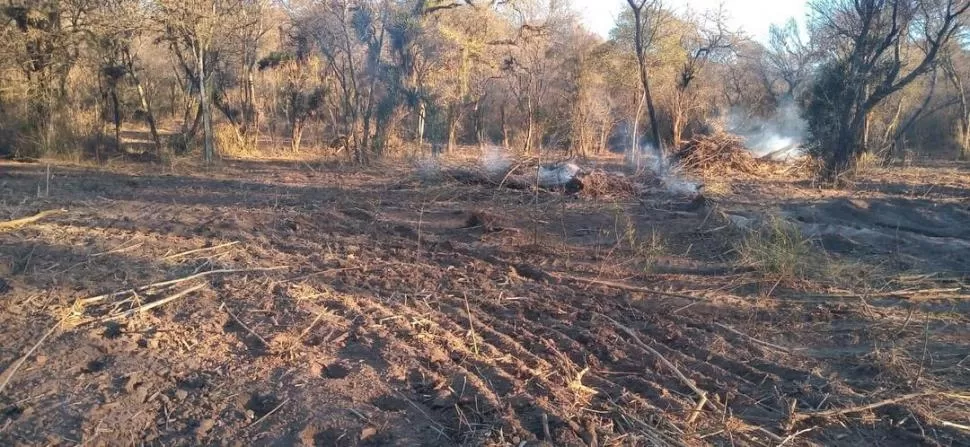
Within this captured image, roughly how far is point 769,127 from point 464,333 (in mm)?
28443

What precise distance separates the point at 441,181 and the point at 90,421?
9658 millimetres

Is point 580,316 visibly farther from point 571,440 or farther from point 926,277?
point 926,277

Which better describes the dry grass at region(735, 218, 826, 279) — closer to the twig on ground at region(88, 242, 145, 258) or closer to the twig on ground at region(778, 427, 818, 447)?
the twig on ground at region(778, 427, 818, 447)

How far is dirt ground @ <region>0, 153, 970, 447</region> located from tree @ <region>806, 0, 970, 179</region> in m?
6.77

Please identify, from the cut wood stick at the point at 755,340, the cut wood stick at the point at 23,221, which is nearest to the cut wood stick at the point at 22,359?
the cut wood stick at the point at 23,221

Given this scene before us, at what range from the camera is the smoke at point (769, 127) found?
25.0 metres

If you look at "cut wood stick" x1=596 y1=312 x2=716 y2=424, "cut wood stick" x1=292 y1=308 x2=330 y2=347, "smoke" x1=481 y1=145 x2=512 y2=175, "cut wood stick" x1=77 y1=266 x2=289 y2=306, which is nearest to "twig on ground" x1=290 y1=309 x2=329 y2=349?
"cut wood stick" x1=292 y1=308 x2=330 y2=347

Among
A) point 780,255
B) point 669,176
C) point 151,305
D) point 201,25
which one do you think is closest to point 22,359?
point 151,305

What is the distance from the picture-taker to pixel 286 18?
2259cm

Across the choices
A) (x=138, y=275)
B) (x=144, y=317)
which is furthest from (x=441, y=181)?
(x=144, y=317)

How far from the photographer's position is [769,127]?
30.2 meters

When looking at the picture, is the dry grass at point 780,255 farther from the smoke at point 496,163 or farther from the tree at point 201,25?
the tree at point 201,25

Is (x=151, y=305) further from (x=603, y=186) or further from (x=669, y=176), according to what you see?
(x=669, y=176)

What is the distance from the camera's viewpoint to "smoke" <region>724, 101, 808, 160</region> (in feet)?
82.0
